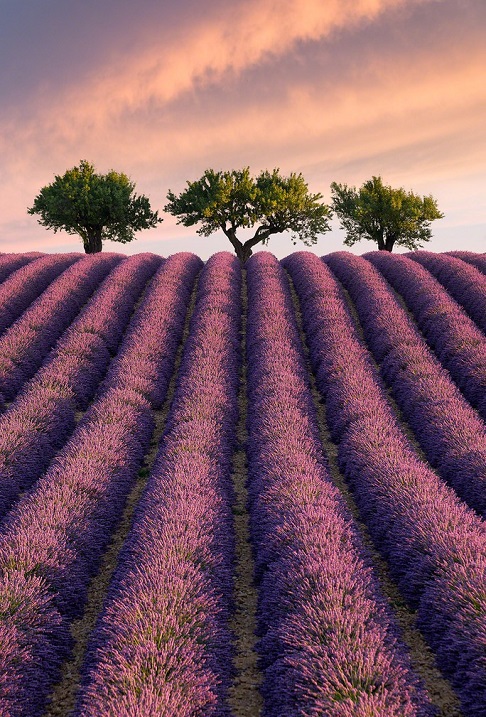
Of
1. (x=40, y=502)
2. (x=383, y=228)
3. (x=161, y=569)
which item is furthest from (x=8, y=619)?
(x=383, y=228)

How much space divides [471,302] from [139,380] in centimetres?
1047

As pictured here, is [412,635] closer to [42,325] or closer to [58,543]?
[58,543]

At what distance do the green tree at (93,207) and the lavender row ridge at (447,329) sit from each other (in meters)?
28.5

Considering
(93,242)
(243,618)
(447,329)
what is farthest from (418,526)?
(93,242)

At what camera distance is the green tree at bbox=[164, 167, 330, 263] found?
142 ft

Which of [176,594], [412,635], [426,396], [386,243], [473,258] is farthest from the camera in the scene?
[386,243]

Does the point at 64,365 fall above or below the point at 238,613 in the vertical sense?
above

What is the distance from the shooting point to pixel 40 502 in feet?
23.4

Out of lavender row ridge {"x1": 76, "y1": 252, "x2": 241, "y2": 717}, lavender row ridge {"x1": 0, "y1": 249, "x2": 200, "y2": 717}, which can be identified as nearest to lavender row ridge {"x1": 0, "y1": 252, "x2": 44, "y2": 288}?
lavender row ridge {"x1": 0, "y1": 249, "x2": 200, "y2": 717}

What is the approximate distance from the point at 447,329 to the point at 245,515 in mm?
8993

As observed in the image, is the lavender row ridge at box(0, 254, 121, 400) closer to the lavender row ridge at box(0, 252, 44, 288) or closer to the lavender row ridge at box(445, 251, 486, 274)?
the lavender row ridge at box(0, 252, 44, 288)

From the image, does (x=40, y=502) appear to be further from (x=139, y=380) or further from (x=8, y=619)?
(x=139, y=380)

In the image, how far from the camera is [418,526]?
244 inches

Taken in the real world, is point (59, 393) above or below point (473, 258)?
below
